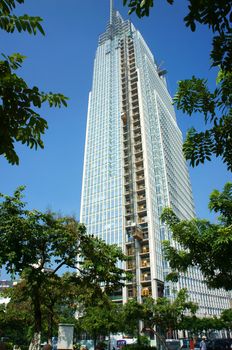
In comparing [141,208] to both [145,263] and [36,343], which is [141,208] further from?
[36,343]

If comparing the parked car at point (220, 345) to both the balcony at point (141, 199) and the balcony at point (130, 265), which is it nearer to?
the balcony at point (130, 265)

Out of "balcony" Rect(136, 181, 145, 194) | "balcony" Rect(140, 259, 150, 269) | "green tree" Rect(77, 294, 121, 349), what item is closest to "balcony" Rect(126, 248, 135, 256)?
"balcony" Rect(140, 259, 150, 269)

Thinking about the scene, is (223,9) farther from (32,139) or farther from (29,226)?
(29,226)

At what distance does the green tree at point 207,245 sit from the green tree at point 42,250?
4.69 meters

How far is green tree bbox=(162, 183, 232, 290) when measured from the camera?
36.3ft

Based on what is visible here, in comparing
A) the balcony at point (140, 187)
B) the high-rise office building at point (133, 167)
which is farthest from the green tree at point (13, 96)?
the balcony at point (140, 187)

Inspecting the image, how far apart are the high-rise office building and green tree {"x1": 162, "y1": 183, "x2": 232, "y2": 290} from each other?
170 feet

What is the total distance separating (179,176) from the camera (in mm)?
99500

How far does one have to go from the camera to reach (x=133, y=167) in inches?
3019

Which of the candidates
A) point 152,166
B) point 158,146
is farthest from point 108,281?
point 158,146

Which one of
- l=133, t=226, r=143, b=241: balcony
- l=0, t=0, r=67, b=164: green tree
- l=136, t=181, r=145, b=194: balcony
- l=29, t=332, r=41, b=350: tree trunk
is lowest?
l=29, t=332, r=41, b=350: tree trunk

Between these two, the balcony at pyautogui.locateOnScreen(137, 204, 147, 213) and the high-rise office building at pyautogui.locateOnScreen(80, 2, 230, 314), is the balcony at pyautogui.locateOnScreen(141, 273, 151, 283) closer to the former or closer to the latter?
the high-rise office building at pyautogui.locateOnScreen(80, 2, 230, 314)

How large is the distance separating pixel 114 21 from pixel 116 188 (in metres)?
60.8

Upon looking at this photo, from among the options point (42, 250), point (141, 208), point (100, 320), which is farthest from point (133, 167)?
point (42, 250)
